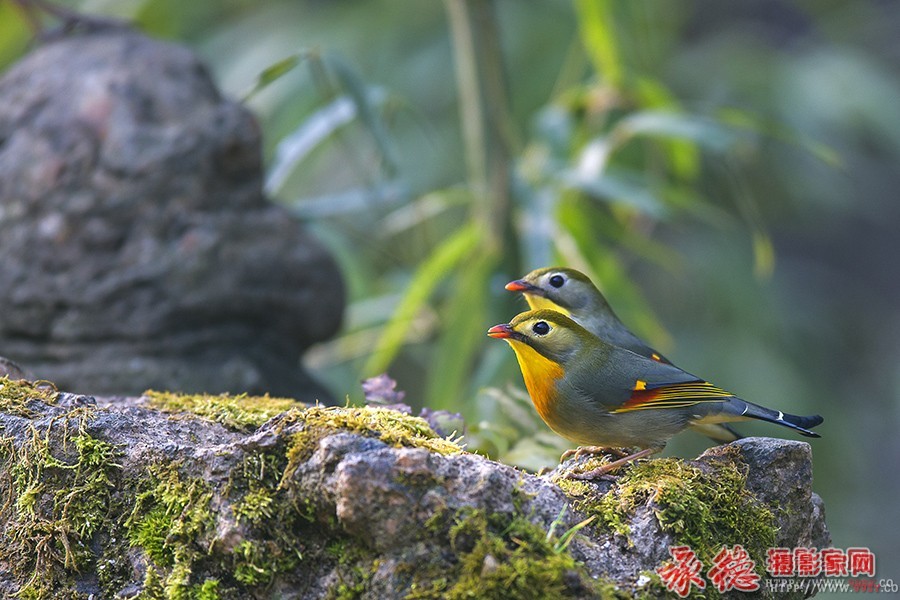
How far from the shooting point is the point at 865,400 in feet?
35.2

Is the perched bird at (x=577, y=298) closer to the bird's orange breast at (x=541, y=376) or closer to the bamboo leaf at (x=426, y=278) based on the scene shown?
the bird's orange breast at (x=541, y=376)

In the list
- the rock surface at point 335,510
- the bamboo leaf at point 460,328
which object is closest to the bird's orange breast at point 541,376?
the rock surface at point 335,510

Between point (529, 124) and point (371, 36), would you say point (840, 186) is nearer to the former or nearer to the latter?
point (529, 124)

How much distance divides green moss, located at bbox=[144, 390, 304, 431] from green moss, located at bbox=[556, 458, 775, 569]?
2.82ft

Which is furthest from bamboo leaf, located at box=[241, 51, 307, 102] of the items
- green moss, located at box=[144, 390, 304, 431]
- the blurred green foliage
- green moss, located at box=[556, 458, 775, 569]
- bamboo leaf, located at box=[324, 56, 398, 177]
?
green moss, located at box=[556, 458, 775, 569]

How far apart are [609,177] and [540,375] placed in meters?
2.29

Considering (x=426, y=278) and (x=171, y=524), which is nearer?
(x=171, y=524)

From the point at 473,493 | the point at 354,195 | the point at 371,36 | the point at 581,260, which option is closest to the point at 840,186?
the point at 371,36

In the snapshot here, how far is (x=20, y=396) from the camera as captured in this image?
104 inches

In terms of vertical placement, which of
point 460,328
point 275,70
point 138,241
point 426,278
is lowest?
point 460,328

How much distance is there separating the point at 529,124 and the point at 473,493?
7.11 meters

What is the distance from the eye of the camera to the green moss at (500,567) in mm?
1980

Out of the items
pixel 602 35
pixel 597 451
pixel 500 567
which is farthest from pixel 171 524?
pixel 602 35

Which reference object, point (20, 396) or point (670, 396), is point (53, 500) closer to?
point (20, 396)
